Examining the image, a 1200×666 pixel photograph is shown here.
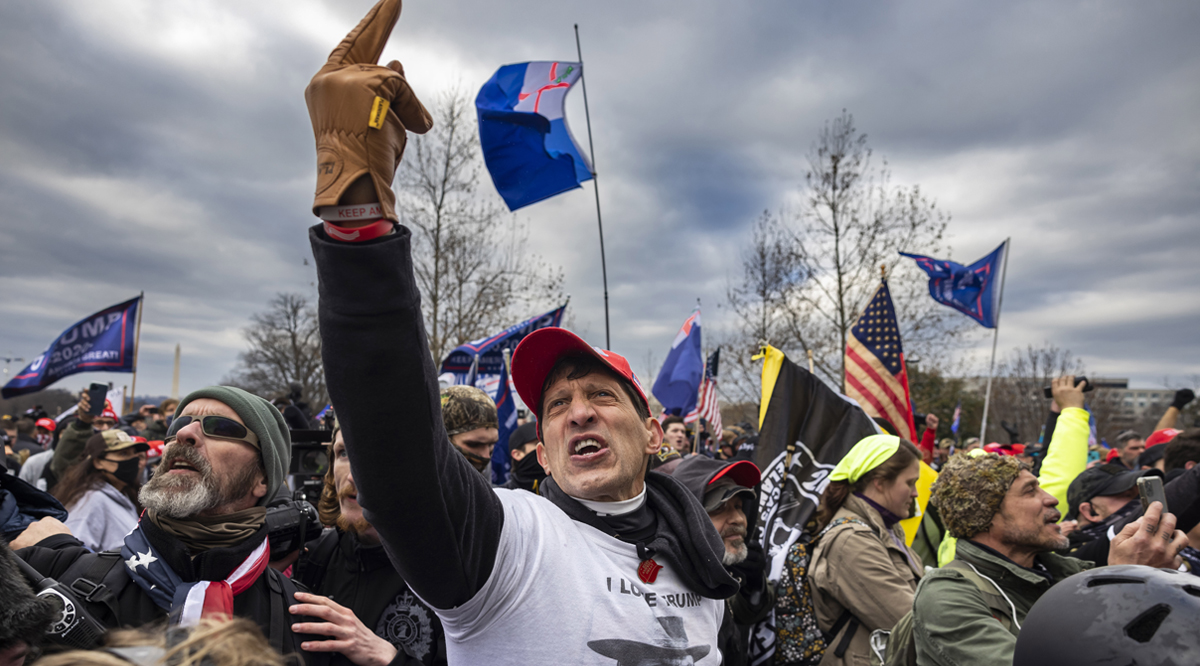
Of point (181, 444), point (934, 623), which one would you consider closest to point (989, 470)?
point (934, 623)

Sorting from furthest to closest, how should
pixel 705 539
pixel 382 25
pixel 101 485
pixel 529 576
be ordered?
pixel 101 485 → pixel 705 539 → pixel 529 576 → pixel 382 25

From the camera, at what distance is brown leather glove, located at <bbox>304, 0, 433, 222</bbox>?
3.77 feet

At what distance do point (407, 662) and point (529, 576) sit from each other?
1.03 m

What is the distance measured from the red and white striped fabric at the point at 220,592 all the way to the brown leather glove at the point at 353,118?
152cm

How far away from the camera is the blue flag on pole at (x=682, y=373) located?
1095cm

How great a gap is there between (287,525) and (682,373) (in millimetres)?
8790

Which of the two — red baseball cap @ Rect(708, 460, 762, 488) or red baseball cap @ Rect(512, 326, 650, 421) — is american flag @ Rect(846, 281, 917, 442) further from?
red baseball cap @ Rect(512, 326, 650, 421)

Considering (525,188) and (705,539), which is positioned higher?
(525,188)

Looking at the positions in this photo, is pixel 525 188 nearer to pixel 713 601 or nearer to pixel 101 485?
pixel 101 485

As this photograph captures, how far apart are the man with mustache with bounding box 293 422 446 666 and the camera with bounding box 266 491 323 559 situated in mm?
195

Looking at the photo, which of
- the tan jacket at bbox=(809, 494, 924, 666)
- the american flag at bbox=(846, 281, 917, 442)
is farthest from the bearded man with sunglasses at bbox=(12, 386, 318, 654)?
the american flag at bbox=(846, 281, 917, 442)

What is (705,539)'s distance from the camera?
1.99m

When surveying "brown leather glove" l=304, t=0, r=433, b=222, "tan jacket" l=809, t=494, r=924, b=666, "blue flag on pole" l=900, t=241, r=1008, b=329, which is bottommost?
"tan jacket" l=809, t=494, r=924, b=666

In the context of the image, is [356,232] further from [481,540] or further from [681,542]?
[681,542]
